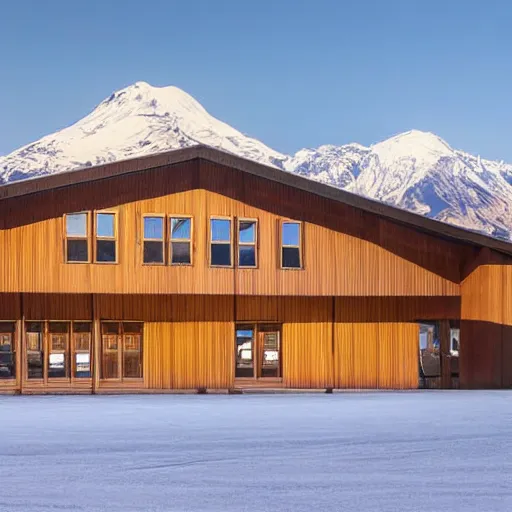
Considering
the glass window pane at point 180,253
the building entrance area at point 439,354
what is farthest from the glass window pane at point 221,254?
the building entrance area at point 439,354

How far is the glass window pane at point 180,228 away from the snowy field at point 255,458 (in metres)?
5.90

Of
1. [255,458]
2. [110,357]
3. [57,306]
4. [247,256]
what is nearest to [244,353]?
[247,256]

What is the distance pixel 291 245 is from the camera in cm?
3136

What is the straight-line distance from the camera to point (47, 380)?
31.3 m

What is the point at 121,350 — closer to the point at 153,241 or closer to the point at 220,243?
the point at 153,241

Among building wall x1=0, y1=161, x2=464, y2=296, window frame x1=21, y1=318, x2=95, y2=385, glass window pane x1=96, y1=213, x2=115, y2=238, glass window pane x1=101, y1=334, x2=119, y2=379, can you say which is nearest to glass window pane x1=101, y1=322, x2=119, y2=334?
glass window pane x1=101, y1=334, x2=119, y2=379

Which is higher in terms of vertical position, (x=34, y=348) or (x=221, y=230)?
(x=221, y=230)

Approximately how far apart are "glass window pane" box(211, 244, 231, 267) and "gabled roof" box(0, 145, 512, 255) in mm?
2340

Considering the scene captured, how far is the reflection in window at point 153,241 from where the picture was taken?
30406mm

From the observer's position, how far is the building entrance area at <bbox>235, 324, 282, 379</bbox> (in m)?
32.6

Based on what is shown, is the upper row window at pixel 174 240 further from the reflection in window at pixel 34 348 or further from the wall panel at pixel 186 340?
the reflection in window at pixel 34 348

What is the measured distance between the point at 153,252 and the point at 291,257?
414 cm

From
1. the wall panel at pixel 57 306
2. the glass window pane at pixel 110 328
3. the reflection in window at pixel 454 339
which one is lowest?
the reflection in window at pixel 454 339

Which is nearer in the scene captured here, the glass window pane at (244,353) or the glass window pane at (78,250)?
the glass window pane at (78,250)
